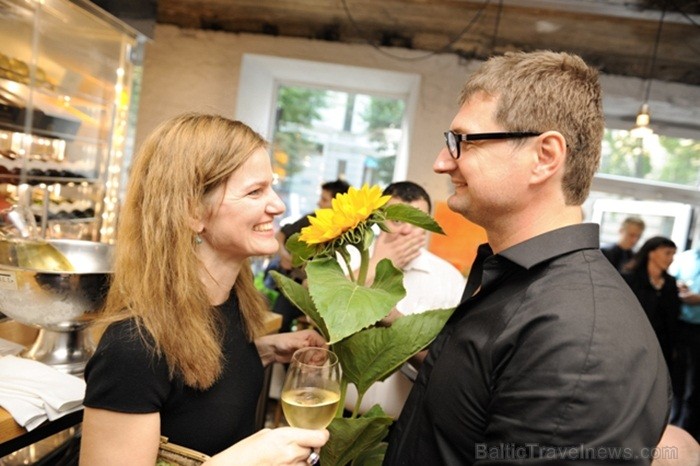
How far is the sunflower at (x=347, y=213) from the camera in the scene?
3.11 feet

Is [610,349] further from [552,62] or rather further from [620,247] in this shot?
[620,247]

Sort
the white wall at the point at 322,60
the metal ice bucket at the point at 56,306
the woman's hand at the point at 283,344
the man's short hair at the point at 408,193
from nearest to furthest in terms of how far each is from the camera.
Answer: the metal ice bucket at the point at 56,306 < the woman's hand at the point at 283,344 < the man's short hair at the point at 408,193 < the white wall at the point at 322,60

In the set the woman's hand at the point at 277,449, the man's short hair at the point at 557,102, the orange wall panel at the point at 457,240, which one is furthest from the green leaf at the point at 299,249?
the orange wall panel at the point at 457,240

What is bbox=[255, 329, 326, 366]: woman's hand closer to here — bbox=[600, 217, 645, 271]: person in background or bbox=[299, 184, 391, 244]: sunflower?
bbox=[299, 184, 391, 244]: sunflower

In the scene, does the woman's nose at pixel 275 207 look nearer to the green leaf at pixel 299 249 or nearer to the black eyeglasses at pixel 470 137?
the green leaf at pixel 299 249

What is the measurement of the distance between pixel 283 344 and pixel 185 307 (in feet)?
1.24

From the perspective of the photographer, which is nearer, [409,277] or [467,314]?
[467,314]

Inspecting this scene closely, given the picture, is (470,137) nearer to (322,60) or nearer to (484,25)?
(484,25)

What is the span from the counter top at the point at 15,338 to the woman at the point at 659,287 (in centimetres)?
295

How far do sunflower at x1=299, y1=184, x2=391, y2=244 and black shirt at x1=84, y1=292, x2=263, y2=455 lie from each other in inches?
15.2

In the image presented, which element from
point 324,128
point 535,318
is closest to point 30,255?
point 535,318

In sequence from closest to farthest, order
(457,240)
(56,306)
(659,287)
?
1. (56,306)
2. (659,287)
3. (457,240)

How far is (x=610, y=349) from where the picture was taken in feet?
2.61

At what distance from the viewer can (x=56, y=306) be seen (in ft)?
4.15
